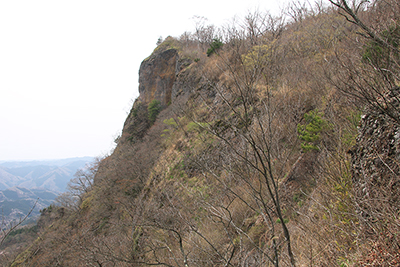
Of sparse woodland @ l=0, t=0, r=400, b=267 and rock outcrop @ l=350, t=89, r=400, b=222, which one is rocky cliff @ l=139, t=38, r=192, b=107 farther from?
rock outcrop @ l=350, t=89, r=400, b=222

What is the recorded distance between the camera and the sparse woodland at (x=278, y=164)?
6.38 ft

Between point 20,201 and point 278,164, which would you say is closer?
point 278,164

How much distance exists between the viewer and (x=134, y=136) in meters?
22.8

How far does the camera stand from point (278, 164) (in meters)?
5.00

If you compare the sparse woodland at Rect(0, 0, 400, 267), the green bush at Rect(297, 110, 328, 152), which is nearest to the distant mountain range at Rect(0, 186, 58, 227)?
the sparse woodland at Rect(0, 0, 400, 267)

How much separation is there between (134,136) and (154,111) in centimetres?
407

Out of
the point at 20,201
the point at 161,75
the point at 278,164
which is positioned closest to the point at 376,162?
the point at 278,164

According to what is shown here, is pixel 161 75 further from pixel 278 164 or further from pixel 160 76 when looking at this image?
pixel 278 164

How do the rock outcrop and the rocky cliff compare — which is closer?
the rock outcrop

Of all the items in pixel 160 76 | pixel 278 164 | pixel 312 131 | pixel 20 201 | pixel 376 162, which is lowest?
pixel 20 201

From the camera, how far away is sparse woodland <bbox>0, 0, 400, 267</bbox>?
6.38ft

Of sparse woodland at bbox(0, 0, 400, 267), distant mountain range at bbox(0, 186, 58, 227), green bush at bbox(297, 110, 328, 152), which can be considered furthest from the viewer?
distant mountain range at bbox(0, 186, 58, 227)

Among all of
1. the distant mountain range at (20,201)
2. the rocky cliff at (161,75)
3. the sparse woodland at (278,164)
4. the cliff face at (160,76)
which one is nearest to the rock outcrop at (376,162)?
the sparse woodland at (278,164)

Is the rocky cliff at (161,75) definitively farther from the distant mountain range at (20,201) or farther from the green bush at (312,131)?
the distant mountain range at (20,201)
